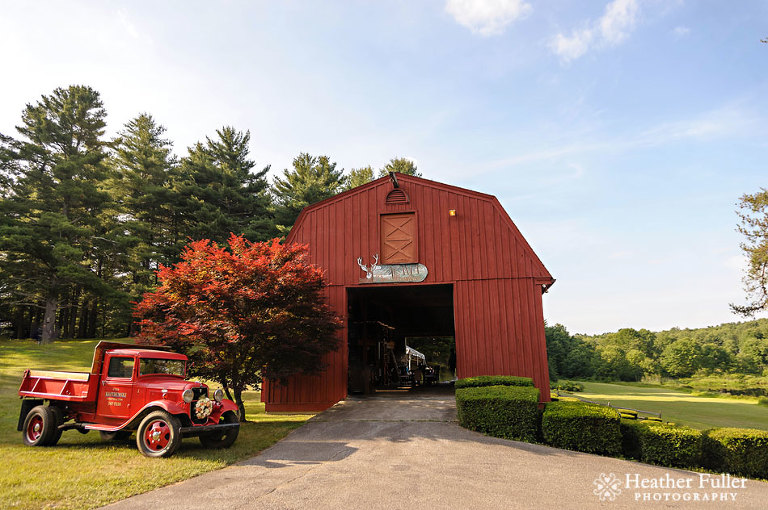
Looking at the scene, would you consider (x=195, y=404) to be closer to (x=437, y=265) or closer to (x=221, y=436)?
(x=221, y=436)

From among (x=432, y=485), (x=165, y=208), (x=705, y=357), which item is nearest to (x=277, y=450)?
(x=432, y=485)

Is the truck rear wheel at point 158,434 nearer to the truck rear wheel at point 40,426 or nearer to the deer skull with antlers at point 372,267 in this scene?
the truck rear wheel at point 40,426

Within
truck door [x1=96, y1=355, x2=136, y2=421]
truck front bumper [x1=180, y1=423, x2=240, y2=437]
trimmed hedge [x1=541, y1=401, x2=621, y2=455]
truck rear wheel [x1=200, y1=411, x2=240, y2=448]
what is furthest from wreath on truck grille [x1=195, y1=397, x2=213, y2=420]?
trimmed hedge [x1=541, y1=401, x2=621, y2=455]

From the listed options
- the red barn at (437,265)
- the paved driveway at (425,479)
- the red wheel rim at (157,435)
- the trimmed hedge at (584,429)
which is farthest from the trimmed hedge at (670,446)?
the red wheel rim at (157,435)

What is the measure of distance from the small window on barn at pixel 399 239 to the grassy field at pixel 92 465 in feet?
20.5

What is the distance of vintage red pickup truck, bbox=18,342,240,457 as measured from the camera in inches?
304

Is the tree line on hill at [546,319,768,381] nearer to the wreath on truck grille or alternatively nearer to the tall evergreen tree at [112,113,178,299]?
the tall evergreen tree at [112,113,178,299]

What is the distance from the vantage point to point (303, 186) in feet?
119

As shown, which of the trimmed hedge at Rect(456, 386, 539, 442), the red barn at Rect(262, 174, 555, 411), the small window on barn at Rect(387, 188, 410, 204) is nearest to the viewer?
the trimmed hedge at Rect(456, 386, 539, 442)

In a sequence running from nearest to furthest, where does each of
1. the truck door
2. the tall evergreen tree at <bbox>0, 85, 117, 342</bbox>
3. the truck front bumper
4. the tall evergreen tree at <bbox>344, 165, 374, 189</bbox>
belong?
the truck front bumper < the truck door < the tall evergreen tree at <bbox>0, 85, 117, 342</bbox> < the tall evergreen tree at <bbox>344, 165, 374, 189</bbox>

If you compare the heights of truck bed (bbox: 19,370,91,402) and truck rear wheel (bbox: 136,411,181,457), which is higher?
truck bed (bbox: 19,370,91,402)

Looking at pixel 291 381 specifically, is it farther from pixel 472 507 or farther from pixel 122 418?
pixel 472 507

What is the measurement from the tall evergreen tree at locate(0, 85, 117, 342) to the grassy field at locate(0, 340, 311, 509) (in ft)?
73.1

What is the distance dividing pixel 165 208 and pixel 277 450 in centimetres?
3149
